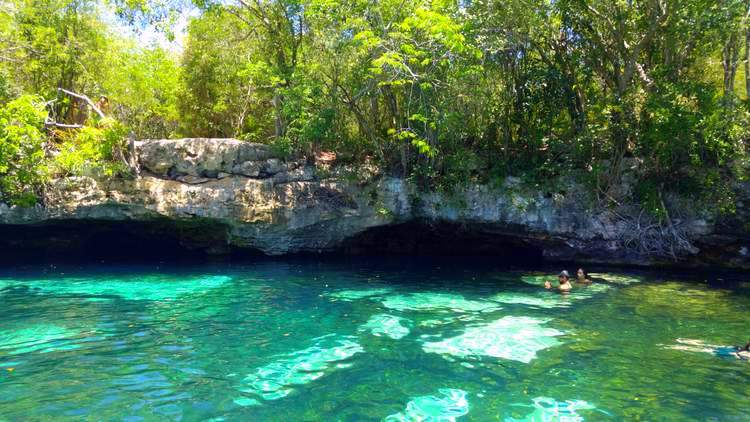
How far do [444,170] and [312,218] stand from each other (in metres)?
5.00

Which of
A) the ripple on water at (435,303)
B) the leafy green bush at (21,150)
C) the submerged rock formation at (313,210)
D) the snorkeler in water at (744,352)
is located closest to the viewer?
the snorkeler in water at (744,352)

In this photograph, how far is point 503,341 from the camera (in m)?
8.59

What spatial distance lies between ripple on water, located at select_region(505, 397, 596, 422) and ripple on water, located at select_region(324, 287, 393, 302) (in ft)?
20.8

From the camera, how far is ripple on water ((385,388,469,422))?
571 cm

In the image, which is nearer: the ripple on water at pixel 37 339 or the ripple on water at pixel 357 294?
the ripple on water at pixel 37 339

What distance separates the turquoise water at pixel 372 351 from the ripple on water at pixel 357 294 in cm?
11

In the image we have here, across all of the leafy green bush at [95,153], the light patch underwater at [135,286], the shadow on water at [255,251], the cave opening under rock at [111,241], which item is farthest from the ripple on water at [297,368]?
the leafy green bush at [95,153]

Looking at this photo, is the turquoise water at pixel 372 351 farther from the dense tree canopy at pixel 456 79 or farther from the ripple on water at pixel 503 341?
the dense tree canopy at pixel 456 79

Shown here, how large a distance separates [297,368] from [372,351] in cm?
137

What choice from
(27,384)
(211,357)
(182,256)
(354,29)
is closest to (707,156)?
(354,29)

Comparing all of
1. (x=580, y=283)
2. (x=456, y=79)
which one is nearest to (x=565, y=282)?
(x=580, y=283)

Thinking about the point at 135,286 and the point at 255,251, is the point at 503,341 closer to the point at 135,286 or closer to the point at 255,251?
the point at 135,286

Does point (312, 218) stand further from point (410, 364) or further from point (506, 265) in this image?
point (410, 364)

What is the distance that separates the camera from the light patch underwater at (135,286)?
12.7 m
